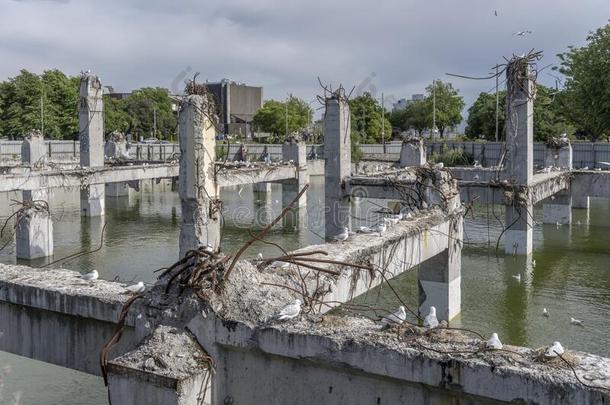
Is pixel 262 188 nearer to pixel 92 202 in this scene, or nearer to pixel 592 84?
pixel 92 202

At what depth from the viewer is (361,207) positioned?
30.0 metres

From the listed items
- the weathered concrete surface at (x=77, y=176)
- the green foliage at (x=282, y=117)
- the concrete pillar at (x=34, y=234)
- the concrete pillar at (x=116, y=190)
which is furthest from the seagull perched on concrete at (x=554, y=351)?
the green foliage at (x=282, y=117)

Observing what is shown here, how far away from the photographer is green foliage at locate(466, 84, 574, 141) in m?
46.6

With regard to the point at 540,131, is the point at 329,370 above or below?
below

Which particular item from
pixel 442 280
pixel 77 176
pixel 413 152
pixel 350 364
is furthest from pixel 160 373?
pixel 413 152

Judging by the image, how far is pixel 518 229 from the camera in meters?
19.5

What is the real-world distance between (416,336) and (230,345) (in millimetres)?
1356

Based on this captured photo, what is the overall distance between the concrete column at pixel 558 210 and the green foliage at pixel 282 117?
40.8m

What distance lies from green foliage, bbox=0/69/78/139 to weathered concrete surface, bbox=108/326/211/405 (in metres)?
49.8

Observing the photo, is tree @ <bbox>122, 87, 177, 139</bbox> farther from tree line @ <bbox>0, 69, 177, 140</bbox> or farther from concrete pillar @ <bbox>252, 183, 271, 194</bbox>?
concrete pillar @ <bbox>252, 183, 271, 194</bbox>

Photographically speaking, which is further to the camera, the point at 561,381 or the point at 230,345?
the point at 230,345

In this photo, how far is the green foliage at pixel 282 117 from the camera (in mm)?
66312

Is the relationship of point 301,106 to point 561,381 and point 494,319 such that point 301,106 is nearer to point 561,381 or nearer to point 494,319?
point 494,319

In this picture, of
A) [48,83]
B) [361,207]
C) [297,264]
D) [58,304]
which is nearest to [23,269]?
[58,304]
